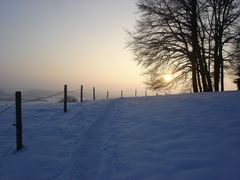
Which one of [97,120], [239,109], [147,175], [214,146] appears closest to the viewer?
[147,175]

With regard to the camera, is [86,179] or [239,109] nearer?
[86,179]

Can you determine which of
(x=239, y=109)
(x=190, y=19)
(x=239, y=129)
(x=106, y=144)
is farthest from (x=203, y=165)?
(x=190, y=19)

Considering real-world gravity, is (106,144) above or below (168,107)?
below

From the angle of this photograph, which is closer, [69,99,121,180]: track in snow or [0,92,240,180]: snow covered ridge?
[0,92,240,180]: snow covered ridge

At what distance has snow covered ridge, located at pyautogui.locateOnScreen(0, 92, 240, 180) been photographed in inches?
318

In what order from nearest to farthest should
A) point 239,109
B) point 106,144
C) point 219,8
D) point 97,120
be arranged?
point 106,144 < point 239,109 < point 97,120 < point 219,8

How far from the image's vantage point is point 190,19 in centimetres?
2639

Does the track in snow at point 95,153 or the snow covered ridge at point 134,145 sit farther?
the track in snow at point 95,153

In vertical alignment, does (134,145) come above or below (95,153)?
above

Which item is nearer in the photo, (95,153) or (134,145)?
(95,153)

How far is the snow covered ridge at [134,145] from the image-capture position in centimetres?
809

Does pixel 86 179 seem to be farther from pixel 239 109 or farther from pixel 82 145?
pixel 239 109

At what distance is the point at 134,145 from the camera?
10.2m

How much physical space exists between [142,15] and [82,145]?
760 inches
